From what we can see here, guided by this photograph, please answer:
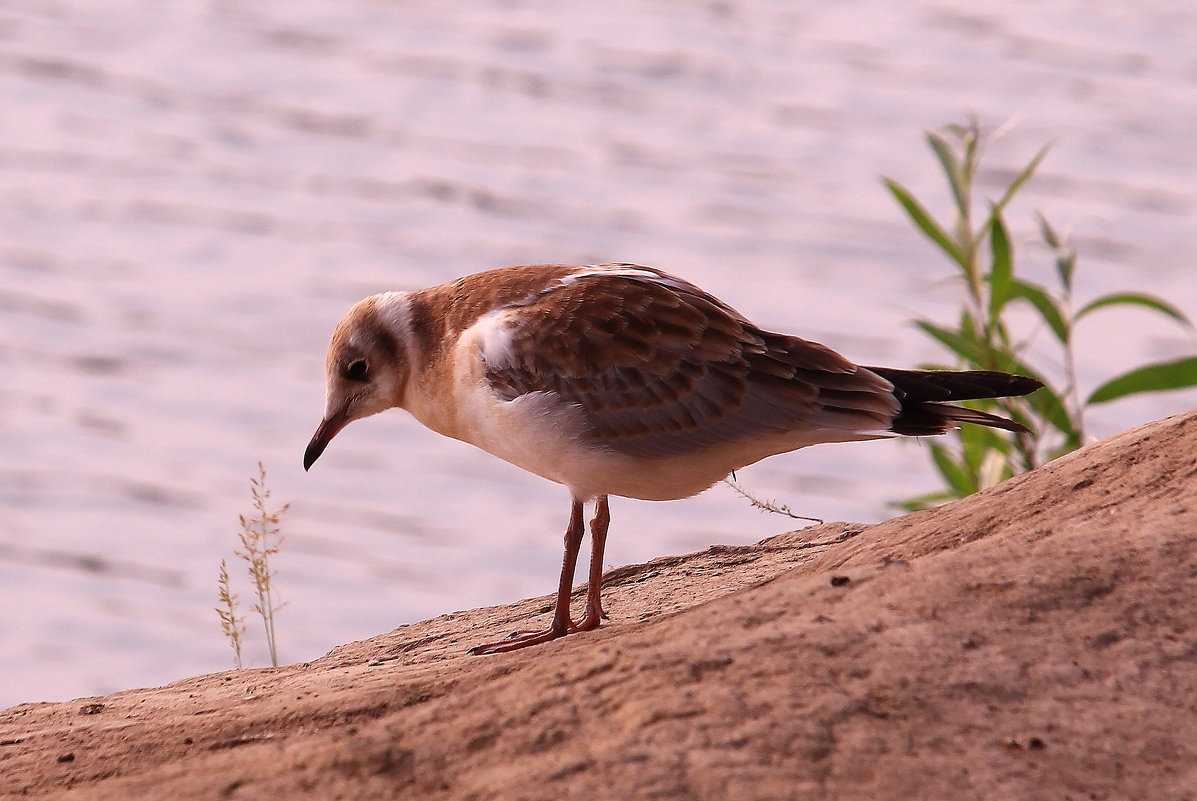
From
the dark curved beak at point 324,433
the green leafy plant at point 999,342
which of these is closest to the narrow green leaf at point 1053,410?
the green leafy plant at point 999,342

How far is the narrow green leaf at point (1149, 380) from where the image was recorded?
24.5 ft

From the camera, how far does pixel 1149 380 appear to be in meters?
7.50

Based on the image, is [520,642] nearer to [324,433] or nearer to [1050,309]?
[324,433]

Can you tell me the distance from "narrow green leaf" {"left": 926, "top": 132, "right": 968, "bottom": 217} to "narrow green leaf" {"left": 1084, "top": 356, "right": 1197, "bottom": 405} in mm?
1185

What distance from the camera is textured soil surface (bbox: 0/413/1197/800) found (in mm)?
3424

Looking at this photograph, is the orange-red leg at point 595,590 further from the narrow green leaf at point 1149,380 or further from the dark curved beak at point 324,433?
the narrow green leaf at point 1149,380

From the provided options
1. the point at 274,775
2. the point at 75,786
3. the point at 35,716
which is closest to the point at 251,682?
the point at 35,716

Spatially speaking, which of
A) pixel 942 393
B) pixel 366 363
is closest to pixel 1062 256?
pixel 942 393

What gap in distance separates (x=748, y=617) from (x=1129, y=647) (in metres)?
0.95

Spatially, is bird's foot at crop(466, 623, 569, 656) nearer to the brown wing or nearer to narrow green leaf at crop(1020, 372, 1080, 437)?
the brown wing

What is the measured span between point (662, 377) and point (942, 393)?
101 cm

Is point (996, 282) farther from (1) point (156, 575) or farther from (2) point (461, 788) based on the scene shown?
(1) point (156, 575)

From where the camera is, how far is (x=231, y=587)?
10.7 m

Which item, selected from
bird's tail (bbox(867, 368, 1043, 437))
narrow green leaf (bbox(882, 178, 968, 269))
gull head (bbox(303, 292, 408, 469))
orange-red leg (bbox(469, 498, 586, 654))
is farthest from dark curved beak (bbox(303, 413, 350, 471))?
narrow green leaf (bbox(882, 178, 968, 269))
